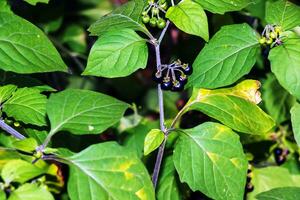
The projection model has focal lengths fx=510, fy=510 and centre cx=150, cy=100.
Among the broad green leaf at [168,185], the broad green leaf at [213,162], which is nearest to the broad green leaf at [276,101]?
the broad green leaf at [168,185]

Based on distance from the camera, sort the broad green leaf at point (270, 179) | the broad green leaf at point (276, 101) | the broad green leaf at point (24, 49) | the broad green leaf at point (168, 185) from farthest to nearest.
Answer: the broad green leaf at point (276, 101), the broad green leaf at point (270, 179), the broad green leaf at point (168, 185), the broad green leaf at point (24, 49)

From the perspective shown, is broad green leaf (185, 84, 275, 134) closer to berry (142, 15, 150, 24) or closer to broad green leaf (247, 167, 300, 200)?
berry (142, 15, 150, 24)

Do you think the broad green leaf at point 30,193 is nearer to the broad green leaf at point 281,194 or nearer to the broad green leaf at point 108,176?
the broad green leaf at point 108,176

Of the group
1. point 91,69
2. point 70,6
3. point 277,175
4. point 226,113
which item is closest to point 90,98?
point 91,69

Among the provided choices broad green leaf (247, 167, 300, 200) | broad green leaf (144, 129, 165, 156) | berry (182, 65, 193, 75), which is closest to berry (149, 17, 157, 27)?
berry (182, 65, 193, 75)

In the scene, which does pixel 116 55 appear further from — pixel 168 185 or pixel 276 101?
pixel 276 101
